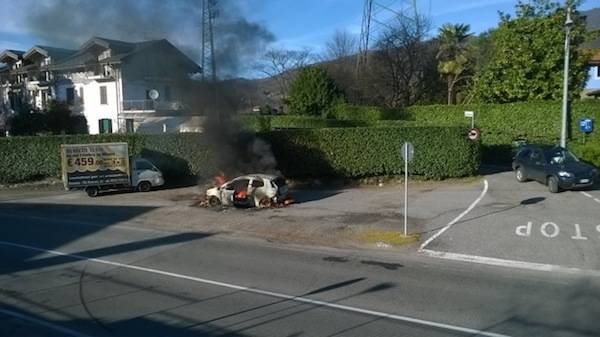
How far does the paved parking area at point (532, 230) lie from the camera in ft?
41.3

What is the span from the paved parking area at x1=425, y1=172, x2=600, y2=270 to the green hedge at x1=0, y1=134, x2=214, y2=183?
16.0 metres

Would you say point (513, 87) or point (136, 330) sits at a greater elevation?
point (513, 87)

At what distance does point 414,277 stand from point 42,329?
Result: 22.0ft

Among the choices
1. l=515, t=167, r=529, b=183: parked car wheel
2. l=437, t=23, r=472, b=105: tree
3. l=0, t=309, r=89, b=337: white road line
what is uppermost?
l=437, t=23, r=472, b=105: tree

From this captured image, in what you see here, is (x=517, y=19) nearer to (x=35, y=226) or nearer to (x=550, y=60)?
(x=550, y=60)

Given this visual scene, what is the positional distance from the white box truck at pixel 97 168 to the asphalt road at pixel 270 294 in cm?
1189

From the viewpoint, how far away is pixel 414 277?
10656 mm

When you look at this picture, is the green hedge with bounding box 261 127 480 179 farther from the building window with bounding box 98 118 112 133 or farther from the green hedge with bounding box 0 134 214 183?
the building window with bounding box 98 118 112 133

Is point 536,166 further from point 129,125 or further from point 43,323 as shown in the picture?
point 129,125

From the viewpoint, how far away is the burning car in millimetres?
20547

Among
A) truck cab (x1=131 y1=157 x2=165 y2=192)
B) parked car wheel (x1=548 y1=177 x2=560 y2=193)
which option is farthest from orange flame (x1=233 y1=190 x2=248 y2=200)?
parked car wheel (x1=548 y1=177 x2=560 y2=193)

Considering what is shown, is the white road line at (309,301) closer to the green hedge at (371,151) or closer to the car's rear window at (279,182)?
the car's rear window at (279,182)

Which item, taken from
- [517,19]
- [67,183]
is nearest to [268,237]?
[67,183]

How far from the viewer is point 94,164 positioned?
85.5 ft
